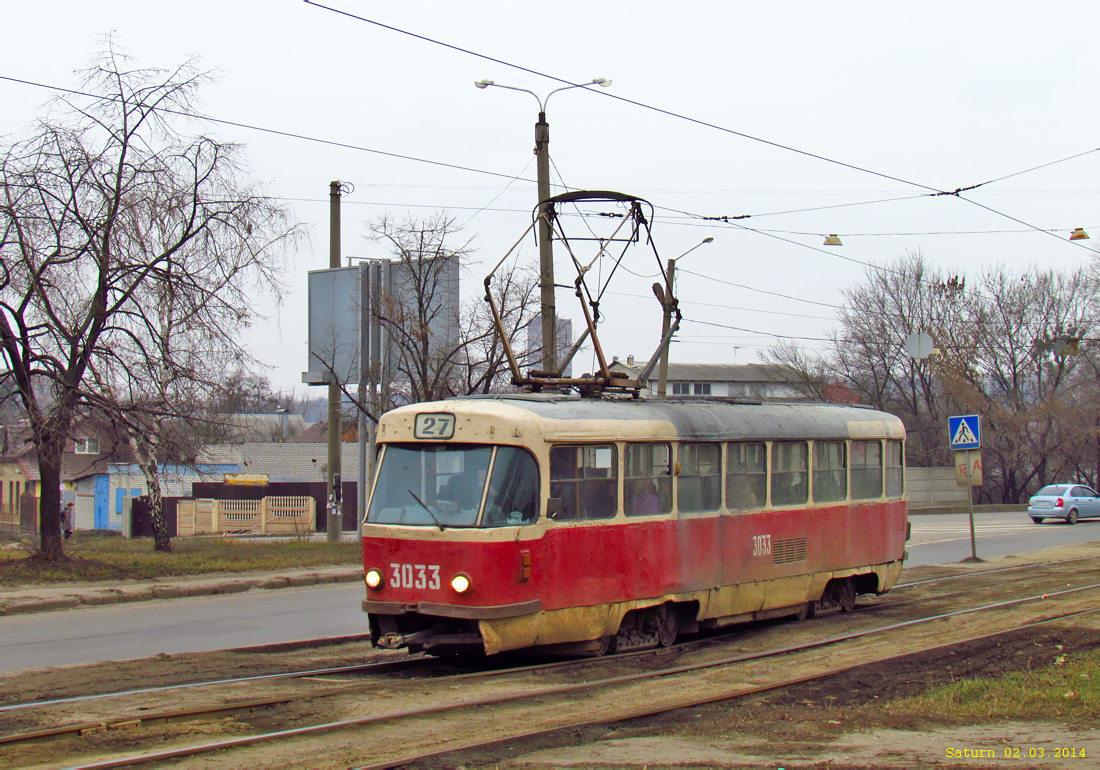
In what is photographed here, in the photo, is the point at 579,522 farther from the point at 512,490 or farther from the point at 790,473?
the point at 790,473

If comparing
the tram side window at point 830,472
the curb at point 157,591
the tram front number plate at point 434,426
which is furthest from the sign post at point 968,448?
→ the tram front number plate at point 434,426

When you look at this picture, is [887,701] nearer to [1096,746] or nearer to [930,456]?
[1096,746]

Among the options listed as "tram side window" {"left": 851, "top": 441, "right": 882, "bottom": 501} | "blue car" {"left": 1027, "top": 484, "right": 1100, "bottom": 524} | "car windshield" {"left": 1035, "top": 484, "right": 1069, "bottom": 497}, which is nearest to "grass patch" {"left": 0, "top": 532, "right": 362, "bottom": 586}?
"tram side window" {"left": 851, "top": 441, "right": 882, "bottom": 501}

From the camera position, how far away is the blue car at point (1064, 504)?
3694cm

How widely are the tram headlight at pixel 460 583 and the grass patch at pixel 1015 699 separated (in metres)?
3.46

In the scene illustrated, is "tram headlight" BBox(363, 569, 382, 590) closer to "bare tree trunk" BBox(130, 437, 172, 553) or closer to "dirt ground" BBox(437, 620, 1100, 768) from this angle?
"dirt ground" BBox(437, 620, 1100, 768)

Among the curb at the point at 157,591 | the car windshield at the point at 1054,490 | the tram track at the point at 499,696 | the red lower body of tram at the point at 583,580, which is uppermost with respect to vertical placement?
the red lower body of tram at the point at 583,580

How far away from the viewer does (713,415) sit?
38.3ft

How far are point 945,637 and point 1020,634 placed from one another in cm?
77

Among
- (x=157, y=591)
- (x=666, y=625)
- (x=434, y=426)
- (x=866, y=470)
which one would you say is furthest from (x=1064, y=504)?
(x=434, y=426)

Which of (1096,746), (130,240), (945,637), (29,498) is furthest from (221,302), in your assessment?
(29,498)

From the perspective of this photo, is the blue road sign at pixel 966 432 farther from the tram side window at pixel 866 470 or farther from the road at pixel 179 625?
the road at pixel 179 625

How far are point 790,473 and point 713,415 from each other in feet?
5.09

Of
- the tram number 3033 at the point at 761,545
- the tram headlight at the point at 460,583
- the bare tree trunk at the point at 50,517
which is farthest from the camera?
the bare tree trunk at the point at 50,517
